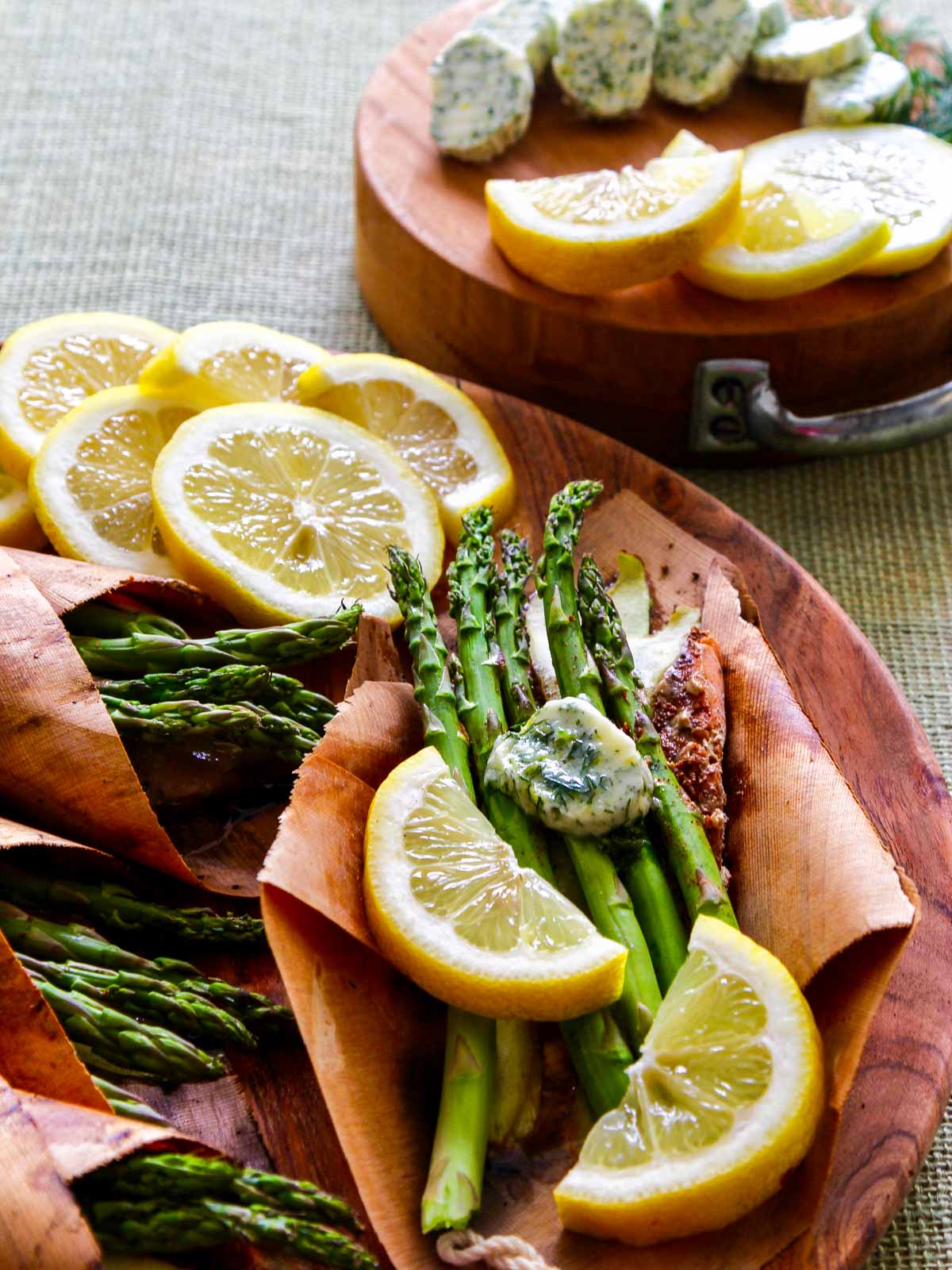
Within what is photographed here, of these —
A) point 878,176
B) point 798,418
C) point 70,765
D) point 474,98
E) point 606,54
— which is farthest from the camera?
point 606,54

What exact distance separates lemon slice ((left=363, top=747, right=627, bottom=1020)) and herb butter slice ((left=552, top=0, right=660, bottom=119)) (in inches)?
108

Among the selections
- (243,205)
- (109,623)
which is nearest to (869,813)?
(109,623)

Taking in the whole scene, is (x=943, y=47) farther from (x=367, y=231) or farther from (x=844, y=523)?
(x=367, y=231)

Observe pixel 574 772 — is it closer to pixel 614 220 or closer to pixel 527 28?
pixel 614 220

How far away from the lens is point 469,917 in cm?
243

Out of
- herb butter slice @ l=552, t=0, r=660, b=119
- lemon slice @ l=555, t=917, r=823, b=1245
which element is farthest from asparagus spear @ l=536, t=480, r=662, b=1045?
herb butter slice @ l=552, t=0, r=660, b=119

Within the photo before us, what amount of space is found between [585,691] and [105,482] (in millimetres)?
1351

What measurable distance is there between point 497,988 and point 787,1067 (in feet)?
1.67

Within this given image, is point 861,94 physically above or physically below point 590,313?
above

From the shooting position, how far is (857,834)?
8.52 ft

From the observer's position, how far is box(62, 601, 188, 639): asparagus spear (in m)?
3.06

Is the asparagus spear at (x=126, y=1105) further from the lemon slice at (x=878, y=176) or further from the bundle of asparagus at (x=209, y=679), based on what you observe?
the lemon slice at (x=878, y=176)

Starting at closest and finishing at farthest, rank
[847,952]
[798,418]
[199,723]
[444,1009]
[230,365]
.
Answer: [847,952], [444,1009], [199,723], [230,365], [798,418]

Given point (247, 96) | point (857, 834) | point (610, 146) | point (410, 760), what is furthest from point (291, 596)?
point (247, 96)
